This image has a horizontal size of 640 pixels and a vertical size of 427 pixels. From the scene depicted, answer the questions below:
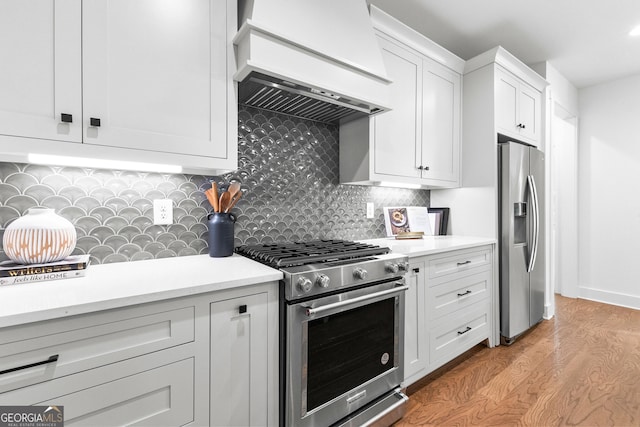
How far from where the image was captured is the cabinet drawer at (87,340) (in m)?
0.83

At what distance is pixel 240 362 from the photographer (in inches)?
47.4

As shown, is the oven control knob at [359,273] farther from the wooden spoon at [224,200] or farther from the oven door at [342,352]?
the wooden spoon at [224,200]

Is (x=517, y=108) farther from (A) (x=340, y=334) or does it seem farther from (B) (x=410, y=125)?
(A) (x=340, y=334)

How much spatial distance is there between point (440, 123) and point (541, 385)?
2.06 m

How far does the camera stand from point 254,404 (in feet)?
4.05

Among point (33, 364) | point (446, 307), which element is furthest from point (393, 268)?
point (33, 364)

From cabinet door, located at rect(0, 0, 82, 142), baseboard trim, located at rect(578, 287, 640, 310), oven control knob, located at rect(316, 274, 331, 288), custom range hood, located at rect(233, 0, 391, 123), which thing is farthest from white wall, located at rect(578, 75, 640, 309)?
cabinet door, located at rect(0, 0, 82, 142)

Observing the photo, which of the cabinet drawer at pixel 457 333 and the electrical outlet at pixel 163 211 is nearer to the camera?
the electrical outlet at pixel 163 211


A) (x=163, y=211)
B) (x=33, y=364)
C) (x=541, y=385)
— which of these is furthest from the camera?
(x=541, y=385)

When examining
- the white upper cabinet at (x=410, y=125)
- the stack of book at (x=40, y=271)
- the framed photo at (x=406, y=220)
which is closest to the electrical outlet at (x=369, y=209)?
the framed photo at (x=406, y=220)

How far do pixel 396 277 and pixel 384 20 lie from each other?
1.72m

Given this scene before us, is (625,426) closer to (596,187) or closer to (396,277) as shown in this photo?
(396,277)

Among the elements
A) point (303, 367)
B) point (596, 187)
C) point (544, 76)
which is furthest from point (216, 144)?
point (596, 187)

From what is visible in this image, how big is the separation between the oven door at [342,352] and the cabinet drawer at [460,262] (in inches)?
17.4
